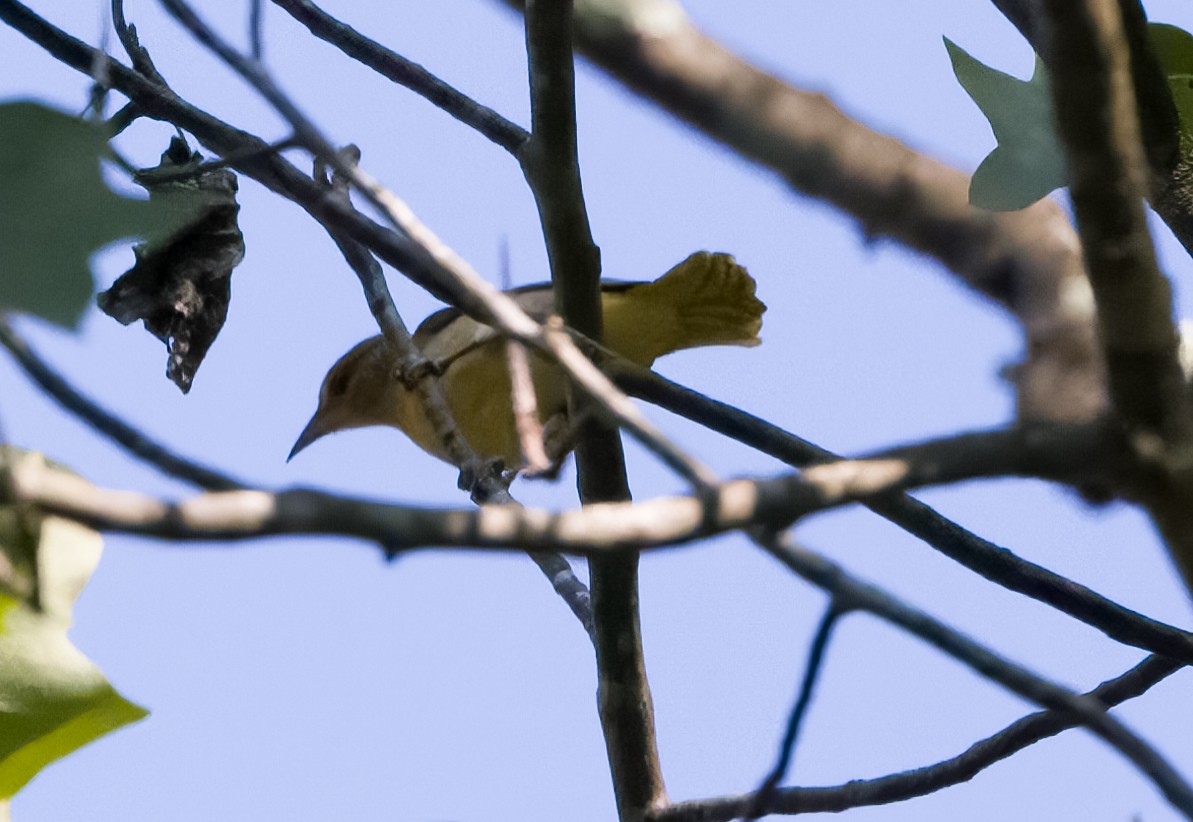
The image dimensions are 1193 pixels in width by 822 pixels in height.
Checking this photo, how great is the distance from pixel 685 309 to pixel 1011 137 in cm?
279

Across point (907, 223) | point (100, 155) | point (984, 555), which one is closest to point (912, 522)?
point (984, 555)

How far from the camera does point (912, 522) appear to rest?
227cm

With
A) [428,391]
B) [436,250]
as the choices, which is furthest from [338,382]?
[436,250]

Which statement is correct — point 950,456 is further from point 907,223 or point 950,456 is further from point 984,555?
point 984,555

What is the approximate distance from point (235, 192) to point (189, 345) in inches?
13.3

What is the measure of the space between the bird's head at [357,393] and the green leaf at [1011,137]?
13.0 ft

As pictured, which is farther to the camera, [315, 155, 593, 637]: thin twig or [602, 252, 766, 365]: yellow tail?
[602, 252, 766, 365]: yellow tail

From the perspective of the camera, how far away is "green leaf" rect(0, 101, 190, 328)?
1001mm

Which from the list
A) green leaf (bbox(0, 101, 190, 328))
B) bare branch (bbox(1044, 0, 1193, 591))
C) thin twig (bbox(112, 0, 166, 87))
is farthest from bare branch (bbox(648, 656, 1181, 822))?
thin twig (bbox(112, 0, 166, 87))

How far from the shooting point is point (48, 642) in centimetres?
159

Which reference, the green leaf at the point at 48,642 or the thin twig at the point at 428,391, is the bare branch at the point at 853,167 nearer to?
the thin twig at the point at 428,391

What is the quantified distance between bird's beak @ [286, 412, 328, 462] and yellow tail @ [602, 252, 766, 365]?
5.99ft

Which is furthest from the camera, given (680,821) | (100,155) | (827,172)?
(680,821)

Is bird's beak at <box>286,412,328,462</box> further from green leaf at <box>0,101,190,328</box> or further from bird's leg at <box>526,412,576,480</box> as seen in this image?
green leaf at <box>0,101,190,328</box>
